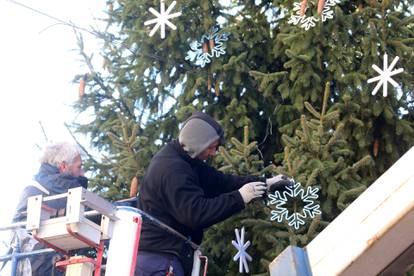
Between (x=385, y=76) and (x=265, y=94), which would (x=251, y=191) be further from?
(x=265, y=94)

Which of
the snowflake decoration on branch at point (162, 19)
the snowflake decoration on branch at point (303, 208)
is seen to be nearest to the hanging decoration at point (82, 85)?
the snowflake decoration on branch at point (162, 19)

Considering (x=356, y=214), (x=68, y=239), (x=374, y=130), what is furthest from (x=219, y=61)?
(x=356, y=214)

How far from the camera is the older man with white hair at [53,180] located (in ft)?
15.5

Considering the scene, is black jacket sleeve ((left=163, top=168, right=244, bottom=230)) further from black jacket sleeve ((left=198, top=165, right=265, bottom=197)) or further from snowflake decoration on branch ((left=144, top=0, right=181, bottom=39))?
snowflake decoration on branch ((left=144, top=0, right=181, bottom=39))

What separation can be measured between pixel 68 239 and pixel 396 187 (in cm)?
161

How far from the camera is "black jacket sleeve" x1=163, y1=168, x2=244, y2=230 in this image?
4.27m

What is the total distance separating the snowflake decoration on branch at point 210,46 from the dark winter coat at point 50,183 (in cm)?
228

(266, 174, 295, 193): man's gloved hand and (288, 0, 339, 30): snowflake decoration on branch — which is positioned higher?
(288, 0, 339, 30): snowflake decoration on branch

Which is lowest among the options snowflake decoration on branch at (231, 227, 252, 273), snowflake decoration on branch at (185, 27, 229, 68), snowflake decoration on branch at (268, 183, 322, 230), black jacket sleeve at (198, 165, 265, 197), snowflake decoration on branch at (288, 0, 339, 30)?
snowflake decoration on branch at (231, 227, 252, 273)

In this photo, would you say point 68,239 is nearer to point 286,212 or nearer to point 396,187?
point 396,187

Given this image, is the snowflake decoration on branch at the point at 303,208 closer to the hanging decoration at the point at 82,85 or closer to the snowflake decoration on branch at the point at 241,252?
the snowflake decoration on branch at the point at 241,252

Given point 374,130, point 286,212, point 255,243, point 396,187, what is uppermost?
point 396,187

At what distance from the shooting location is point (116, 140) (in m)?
6.55

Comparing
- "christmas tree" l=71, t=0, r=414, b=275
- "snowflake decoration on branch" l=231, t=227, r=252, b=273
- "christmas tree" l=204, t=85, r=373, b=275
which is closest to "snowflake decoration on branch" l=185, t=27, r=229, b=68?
"christmas tree" l=71, t=0, r=414, b=275
